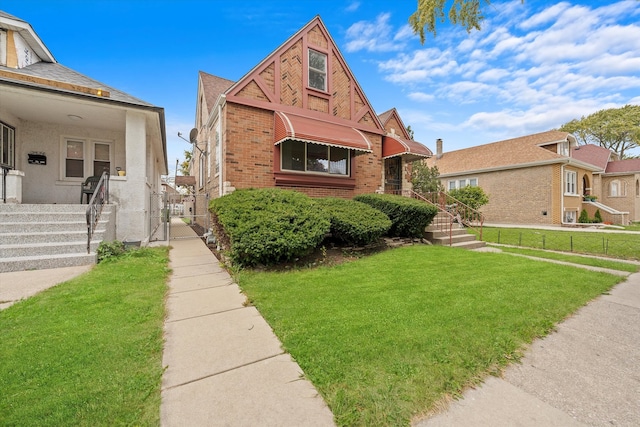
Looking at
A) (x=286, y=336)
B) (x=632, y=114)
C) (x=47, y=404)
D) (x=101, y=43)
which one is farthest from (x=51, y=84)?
(x=632, y=114)

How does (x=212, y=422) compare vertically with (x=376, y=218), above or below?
below

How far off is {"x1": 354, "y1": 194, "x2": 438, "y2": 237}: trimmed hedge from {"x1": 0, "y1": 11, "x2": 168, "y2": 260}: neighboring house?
299 inches

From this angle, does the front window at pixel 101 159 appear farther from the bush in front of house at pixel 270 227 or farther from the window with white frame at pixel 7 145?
the bush in front of house at pixel 270 227

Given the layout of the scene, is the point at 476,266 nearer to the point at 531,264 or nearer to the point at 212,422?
the point at 531,264

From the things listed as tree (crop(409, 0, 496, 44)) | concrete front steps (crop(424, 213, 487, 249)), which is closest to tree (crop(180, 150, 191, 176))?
concrete front steps (crop(424, 213, 487, 249))

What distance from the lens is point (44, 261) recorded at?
559 centimetres

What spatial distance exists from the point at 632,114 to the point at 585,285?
46.0 metres

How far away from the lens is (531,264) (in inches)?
273

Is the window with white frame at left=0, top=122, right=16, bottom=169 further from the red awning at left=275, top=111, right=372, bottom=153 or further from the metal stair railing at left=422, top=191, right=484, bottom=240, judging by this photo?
the metal stair railing at left=422, top=191, right=484, bottom=240

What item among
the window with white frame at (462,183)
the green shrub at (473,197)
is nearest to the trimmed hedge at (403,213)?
the green shrub at (473,197)

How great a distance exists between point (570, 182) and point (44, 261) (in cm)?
3053

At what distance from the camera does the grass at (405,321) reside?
2207 millimetres

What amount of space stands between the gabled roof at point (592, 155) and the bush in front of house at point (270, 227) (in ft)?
106

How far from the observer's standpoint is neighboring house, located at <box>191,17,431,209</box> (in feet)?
29.0
